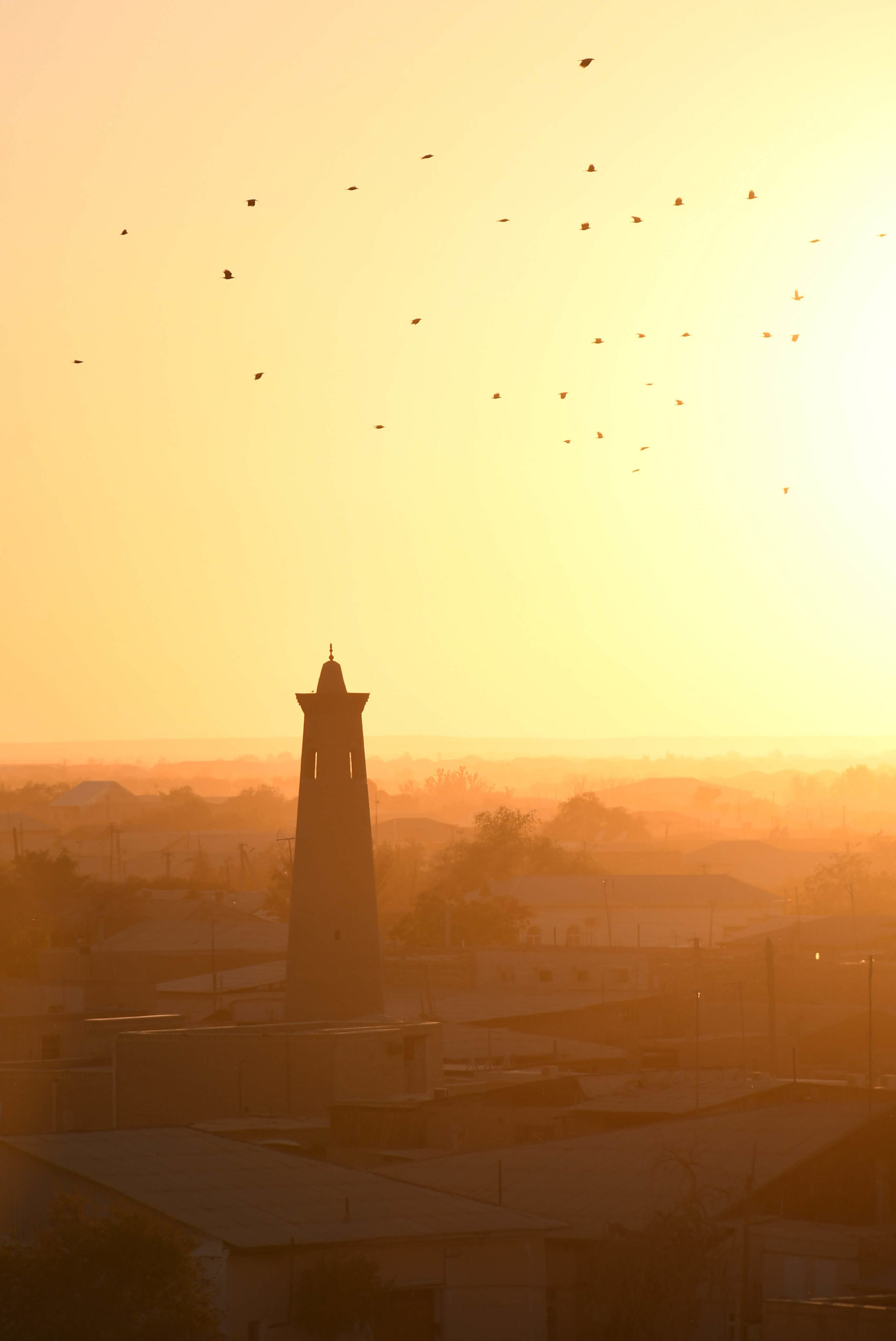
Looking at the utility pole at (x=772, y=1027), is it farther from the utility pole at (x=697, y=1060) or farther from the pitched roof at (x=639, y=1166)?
the pitched roof at (x=639, y=1166)

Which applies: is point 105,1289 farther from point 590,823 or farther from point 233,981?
point 590,823

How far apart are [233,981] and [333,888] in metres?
11.7

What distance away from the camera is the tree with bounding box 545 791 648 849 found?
404 feet

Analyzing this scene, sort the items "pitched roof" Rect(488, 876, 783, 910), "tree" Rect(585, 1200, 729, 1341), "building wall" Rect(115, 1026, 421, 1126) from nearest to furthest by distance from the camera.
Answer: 1. "tree" Rect(585, 1200, 729, 1341)
2. "building wall" Rect(115, 1026, 421, 1126)
3. "pitched roof" Rect(488, 876, 783, 910)

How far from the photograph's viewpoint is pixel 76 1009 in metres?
40.2

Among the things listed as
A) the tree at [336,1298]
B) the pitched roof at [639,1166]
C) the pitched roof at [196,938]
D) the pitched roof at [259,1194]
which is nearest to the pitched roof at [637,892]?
the pitched roof at [196,938]

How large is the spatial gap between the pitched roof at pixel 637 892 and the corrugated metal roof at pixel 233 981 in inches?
905

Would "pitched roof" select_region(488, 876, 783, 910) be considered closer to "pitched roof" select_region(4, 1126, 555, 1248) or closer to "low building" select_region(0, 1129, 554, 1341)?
"pitched roof" select_region(4, 1126, 555, 1248)

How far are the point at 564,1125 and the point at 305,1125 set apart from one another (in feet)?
11.4

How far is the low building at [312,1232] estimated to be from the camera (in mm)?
17406

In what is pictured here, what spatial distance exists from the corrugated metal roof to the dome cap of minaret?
959cm

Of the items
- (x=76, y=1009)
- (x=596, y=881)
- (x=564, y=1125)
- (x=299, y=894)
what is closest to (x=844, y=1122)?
(x=564, y=1125)

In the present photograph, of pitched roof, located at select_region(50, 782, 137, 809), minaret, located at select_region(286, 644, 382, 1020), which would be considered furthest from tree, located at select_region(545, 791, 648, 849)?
minaret, located at select_region(286, 644, 382, 1020)

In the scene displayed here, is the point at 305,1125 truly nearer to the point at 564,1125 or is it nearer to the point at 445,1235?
the point at 564,1125
